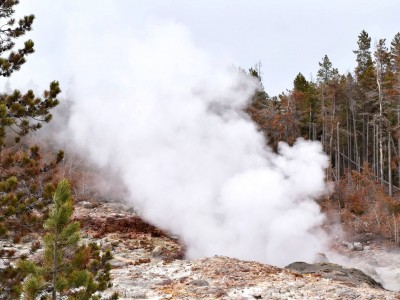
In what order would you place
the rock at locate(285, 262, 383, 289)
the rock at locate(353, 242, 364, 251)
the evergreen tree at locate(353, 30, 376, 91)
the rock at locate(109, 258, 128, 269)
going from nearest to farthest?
1. the rock at locate(285, 262, 383, 289)
2. the rock at locate(109, 258, 128, 269)
3. the rock at locate(353, 242, 364, 251)
4. the evergreen tree at locate(353, 30, 376, 91)

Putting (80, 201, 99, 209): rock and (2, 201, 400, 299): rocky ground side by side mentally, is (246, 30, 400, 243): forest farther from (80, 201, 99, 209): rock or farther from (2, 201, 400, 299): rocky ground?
(80, 201, 99, 209): rock

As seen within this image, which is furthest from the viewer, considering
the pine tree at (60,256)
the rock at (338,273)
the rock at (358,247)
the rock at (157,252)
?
the rock at (358,247)

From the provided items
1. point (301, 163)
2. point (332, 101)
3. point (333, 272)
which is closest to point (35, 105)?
point (333, 272)

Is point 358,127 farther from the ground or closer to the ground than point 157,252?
farther from the ground

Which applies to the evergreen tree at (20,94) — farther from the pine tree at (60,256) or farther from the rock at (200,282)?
the rock at (200,282)

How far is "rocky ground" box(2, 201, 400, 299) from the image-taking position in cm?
1276

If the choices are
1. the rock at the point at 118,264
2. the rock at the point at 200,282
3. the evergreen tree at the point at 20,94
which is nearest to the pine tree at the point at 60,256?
the evergreen tree at the point at 20,94

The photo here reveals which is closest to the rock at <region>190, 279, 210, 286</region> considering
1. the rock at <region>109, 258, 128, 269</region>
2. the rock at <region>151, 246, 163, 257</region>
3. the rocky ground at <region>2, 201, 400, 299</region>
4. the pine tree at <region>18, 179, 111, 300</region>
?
the rocky ground at <region>2, 201, 400, 299</region>

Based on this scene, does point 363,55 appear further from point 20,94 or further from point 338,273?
point 20,94

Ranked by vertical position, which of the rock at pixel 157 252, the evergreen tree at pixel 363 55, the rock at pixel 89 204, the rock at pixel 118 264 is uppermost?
the evergreen tree at pixel 363 55

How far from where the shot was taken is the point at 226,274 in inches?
583

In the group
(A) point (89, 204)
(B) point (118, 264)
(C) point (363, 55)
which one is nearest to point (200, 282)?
(B) point (118, 264)

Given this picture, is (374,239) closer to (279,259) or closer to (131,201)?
(279,259)

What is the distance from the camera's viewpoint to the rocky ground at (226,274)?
12.8 meters
